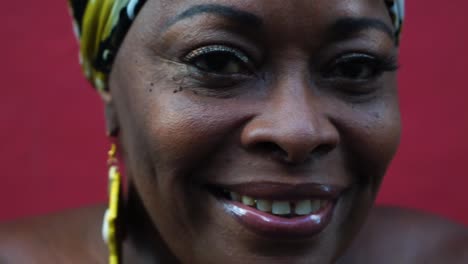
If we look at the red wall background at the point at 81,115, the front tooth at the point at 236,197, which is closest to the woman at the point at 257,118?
the front tooth at the point at 236,197

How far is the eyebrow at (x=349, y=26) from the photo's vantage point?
3.40ft

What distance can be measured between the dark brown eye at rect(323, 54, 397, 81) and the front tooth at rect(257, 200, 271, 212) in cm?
29

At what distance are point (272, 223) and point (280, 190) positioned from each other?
83 millimetres

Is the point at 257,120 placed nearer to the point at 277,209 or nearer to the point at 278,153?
the point at 278,153

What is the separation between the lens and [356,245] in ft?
5.30

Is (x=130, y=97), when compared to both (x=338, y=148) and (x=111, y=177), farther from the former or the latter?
(x=338, y=148)

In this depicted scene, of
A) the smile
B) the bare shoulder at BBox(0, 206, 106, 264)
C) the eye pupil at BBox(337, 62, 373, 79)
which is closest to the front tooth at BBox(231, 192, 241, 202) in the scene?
the smile

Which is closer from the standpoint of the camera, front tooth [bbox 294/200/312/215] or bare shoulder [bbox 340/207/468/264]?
front tooth [bbox 294/200/312/215]

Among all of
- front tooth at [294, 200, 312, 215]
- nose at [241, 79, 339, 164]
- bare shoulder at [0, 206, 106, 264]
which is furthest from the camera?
bare shoulder at [0, 206, 106, 264]

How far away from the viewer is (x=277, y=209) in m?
1.07

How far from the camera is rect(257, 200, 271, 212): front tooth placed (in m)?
1.06

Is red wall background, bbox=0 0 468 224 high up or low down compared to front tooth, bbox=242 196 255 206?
down

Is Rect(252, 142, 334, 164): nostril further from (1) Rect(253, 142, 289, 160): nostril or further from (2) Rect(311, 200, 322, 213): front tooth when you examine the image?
(2) Rect(311, 200, 322, 213): front tooth

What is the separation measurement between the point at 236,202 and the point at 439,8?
4.49 ft
